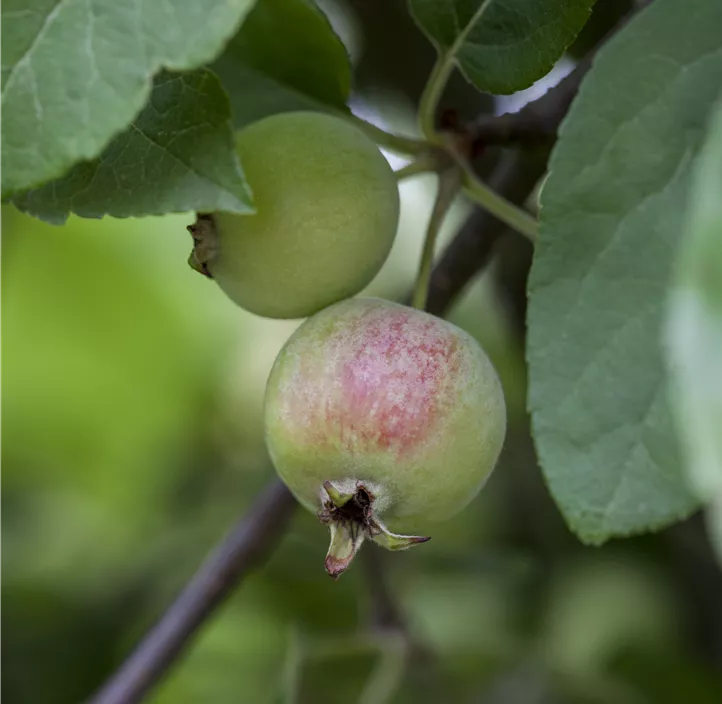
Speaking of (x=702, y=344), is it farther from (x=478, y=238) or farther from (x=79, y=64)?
(x=478, y=238)

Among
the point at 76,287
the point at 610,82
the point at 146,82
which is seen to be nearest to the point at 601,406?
the point at 610,82

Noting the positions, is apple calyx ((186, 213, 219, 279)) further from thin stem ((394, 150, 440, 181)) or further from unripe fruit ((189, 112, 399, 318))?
thin stem ((394, 150, 440, 181))

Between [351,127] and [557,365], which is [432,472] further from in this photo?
[351,127]

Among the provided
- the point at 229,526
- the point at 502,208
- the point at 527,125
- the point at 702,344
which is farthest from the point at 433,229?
the point at 229,526

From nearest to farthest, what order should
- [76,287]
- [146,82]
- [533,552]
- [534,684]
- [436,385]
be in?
[146,82], [436,385], [534,684], [533,552], [76,287]

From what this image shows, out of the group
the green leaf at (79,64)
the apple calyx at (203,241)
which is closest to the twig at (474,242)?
the apple calyx at (203,241)

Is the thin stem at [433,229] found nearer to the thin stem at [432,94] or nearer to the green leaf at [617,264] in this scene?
the thin stem at [432,94]
